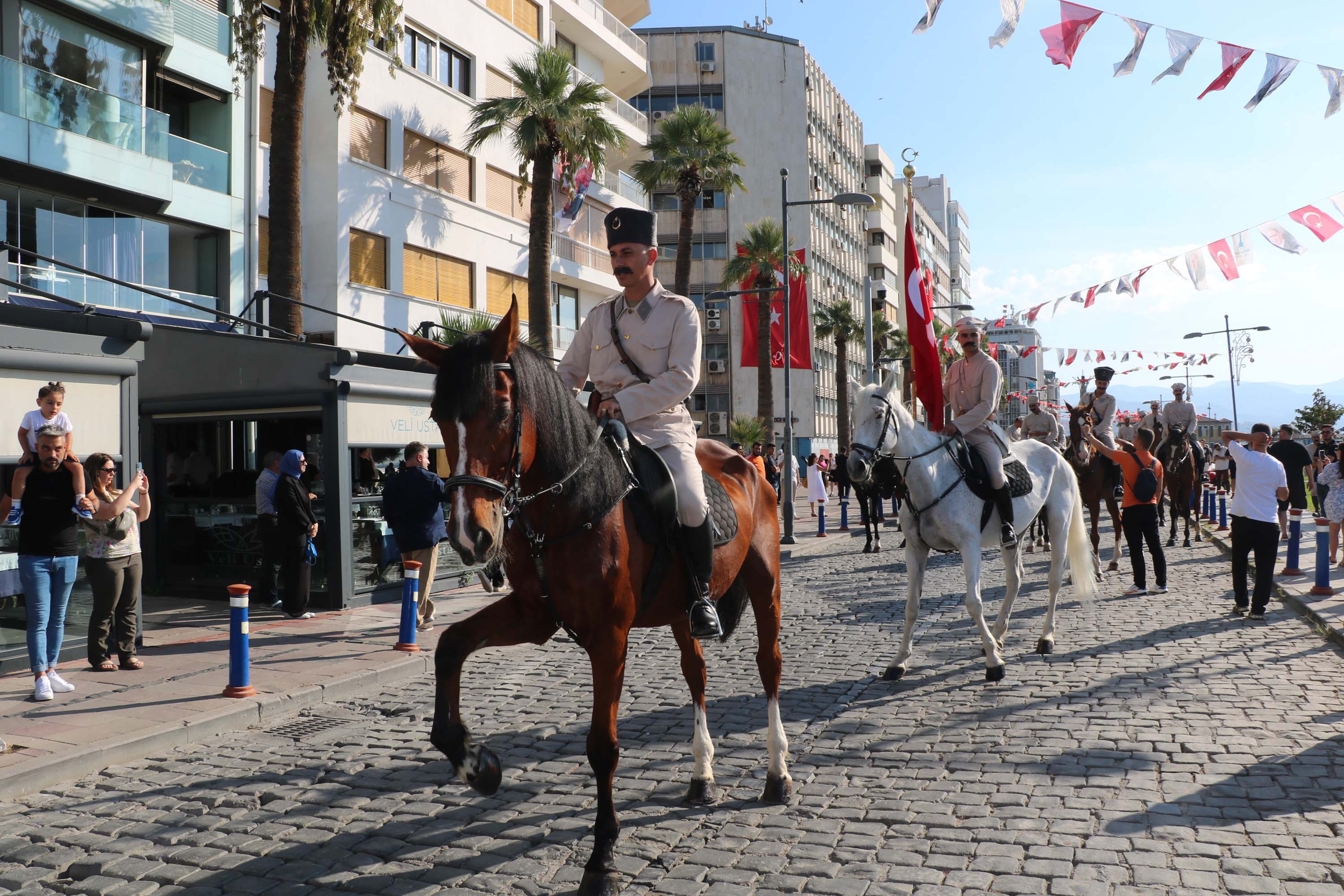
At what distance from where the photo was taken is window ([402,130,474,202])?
90.0 feet

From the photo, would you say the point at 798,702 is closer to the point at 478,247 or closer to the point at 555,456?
the point at 555,456

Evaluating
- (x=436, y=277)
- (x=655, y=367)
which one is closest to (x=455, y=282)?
(x=436, y=277)

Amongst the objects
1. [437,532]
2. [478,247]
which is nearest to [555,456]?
[437,532]

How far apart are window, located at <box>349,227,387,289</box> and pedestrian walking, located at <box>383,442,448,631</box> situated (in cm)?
1508

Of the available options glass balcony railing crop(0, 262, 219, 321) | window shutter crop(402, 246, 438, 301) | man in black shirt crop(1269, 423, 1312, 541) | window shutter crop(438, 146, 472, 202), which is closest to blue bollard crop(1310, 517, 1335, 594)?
man in black shirt crop(1269, 423, 1312, 541)

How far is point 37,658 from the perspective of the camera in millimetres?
7707

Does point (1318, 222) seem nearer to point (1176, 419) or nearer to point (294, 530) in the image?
point (1176, 419)

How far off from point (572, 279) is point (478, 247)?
5.84m

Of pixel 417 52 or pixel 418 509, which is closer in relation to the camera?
pixel 418 509

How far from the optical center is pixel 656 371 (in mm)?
4695

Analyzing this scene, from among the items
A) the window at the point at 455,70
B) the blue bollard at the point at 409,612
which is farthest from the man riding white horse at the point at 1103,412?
the window at the point at 455,70

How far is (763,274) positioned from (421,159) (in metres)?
17.4

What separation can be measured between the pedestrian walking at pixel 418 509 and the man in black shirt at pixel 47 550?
392cm

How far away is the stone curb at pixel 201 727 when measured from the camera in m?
5.71
